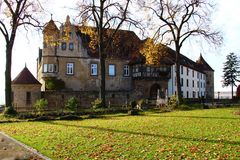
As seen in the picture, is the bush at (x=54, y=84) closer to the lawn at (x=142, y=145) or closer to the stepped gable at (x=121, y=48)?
the stepped gable at (x=121, y=48)

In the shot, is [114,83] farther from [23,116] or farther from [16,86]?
[23,116]

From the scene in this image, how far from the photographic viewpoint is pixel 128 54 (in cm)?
5091

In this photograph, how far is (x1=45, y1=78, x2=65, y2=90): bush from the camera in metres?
43.3

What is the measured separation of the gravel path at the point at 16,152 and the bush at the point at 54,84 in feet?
101

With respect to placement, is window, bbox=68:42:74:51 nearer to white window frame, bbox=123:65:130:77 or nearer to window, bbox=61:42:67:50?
window, bbox=61:42:67:50

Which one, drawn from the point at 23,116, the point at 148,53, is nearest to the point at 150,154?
the point at 23,116

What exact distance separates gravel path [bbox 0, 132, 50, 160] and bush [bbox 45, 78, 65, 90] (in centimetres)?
3072

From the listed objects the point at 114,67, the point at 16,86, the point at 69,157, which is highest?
the point at 114,67

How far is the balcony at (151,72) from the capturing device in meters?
48.7

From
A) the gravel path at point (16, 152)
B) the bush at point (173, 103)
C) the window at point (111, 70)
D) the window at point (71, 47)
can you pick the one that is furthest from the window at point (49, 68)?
Result: the gravel path at point (16, 152)

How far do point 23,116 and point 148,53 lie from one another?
628 inches

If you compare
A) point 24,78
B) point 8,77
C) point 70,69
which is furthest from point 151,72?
point 8,77

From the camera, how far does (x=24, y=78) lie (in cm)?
4097

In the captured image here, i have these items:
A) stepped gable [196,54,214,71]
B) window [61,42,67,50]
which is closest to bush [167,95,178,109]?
window [61,42,67,50]
